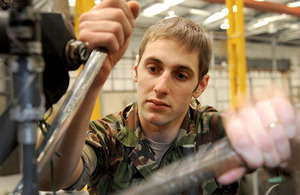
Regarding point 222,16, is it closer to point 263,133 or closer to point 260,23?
point 260,23

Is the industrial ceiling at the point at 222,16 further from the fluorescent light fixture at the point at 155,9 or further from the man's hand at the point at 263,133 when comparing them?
the man's hand at the point at 263,133

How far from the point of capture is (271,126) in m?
0.41

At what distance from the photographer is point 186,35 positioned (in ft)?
3.39

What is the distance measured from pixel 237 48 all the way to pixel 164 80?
151 centimetres

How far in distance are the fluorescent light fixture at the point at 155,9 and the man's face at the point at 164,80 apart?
12.9 feet

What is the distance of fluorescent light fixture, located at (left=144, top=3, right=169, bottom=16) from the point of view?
4.75 metres

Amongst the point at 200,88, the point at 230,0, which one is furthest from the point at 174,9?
the point at 200,88

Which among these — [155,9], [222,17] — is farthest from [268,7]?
[222,17]

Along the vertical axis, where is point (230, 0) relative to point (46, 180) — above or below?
above

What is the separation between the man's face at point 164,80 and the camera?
3.15 feet

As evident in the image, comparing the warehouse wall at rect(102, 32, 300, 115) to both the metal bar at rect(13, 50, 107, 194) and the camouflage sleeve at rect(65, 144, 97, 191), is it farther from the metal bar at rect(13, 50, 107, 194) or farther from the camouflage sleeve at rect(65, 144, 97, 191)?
the metal bar at rect(13, 50, 107, 194)

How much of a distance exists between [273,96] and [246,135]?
4.2 inches

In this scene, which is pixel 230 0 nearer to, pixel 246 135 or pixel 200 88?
pixel 200 88

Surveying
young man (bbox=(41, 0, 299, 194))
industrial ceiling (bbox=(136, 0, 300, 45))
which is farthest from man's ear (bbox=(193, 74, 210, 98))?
industrial ceiling (bbox=(136, 0, 300, 45))
